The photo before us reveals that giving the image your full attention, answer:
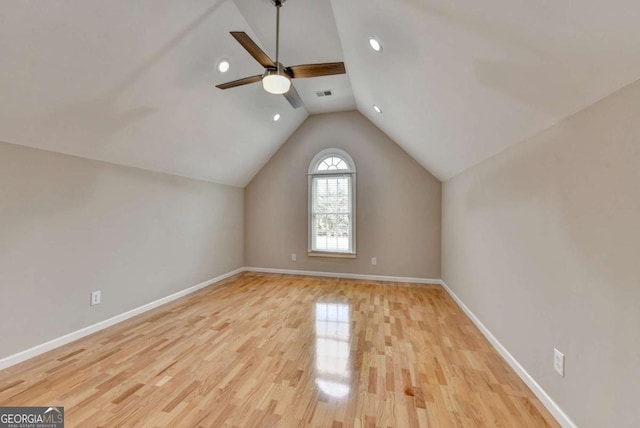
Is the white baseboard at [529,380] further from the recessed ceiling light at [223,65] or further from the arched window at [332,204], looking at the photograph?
the recessed ceiling light at [223,65]

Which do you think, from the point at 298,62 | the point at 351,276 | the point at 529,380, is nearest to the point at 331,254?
the point at 351,276

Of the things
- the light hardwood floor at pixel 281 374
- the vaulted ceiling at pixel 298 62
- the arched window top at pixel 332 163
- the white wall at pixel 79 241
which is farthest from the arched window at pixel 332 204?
the white wall at pixel 79 241

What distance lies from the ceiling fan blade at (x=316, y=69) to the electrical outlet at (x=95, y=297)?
2.96 metres

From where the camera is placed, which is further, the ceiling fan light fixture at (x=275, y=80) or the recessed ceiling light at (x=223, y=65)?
the recessed ceiling light at (x=223, y=65)

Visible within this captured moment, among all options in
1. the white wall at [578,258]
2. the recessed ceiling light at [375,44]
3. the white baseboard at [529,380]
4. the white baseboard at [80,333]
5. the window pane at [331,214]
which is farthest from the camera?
the window pane at [331,214]

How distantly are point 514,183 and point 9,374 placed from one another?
13.8 ft

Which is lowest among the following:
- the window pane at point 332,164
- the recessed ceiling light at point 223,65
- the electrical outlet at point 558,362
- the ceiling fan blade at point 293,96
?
the electrical outlet at point 558,362

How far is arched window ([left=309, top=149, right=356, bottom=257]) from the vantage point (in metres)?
4.93

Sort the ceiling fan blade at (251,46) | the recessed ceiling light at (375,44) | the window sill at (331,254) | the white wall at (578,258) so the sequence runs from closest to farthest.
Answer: the white wall at (578,258) < the ceiling fan blade at (251,46) < the recessed ceiling light at (375,44) < the window sill at (331,254)

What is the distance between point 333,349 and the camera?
2.41 meters

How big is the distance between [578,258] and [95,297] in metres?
4.01

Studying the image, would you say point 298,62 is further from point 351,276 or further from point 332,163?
point 351,276

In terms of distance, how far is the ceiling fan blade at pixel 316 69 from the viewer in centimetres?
215

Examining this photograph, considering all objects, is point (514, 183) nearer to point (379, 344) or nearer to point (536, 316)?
point (536, 316)
